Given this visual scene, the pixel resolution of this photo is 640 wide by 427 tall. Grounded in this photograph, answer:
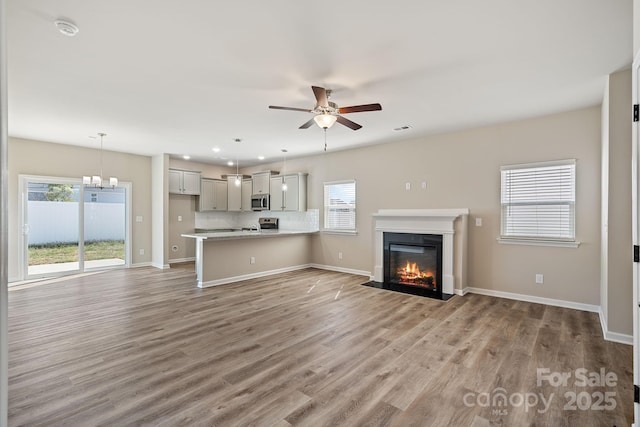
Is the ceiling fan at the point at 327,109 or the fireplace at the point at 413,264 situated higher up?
the ceiling fan at the point at 327,109

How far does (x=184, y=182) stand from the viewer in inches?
318

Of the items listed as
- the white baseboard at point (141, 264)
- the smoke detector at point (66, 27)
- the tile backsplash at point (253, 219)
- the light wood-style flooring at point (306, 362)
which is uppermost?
the smoke detector at point (66, 27)

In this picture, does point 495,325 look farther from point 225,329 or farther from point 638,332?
point 225,329

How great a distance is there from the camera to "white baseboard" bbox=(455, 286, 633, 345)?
314 centimetres

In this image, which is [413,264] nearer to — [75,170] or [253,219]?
[253,219]

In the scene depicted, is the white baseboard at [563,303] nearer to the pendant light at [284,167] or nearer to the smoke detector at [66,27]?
the pendant light at [284,167]

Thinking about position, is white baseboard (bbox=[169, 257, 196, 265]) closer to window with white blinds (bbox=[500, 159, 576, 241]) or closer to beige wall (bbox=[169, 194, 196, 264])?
beige wall (bbox=[169, 194, 196, 264])

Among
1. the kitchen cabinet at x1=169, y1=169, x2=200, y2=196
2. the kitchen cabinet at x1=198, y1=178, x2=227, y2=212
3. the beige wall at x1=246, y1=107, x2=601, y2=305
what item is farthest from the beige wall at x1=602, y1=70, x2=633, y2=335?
the kitchen cabinet at x1=169, y1=169, x2=200, y2=196

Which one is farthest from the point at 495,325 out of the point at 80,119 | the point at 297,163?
the point at 80,119

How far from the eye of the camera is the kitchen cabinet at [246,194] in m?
8.69

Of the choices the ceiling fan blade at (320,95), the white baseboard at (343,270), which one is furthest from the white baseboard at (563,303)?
the ceiling fan blade at (320,95)

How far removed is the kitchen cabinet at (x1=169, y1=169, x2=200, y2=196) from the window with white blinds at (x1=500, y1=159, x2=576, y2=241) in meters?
7.01

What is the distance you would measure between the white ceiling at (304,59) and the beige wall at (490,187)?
0.40 m

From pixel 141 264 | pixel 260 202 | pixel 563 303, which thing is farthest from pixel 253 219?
pixel 563 303
